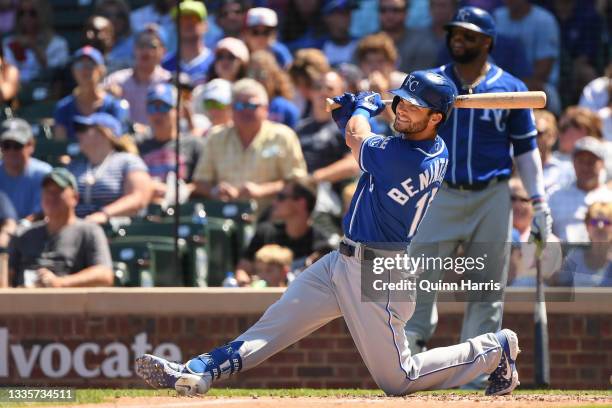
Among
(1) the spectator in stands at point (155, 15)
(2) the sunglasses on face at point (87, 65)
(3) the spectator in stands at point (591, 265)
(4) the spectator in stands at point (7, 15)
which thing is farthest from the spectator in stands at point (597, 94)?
(4) the spectator in stands at point (7, 15)

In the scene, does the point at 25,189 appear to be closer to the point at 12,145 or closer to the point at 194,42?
the point at 12,145

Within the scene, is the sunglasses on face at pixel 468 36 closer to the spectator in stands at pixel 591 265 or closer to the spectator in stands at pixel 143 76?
the spectator in stands at pixel 591 265

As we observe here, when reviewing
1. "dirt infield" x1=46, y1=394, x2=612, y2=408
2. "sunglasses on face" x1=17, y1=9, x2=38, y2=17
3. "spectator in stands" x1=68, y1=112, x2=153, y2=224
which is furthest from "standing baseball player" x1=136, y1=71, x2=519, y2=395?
"sunglasses on face" x1=17, y1=9, x2=38, y2=17

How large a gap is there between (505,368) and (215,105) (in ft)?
15.6

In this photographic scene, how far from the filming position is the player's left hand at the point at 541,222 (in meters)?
7.43

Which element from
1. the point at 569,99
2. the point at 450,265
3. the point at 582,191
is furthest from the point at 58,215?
the point at 569,99

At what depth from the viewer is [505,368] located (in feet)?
21.7

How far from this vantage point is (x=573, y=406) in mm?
6367

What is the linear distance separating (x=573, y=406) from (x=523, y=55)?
17.2 feet

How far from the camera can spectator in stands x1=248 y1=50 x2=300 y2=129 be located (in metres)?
10.8

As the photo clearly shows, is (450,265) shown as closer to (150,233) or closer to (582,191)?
(582,191)

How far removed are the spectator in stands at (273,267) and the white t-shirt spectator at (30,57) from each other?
4.63 m

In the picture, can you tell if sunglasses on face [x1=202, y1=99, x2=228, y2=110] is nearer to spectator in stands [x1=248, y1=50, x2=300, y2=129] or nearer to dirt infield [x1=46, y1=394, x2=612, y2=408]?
spectator in stands [x1=248, y1=50, x2=300, y2=129]

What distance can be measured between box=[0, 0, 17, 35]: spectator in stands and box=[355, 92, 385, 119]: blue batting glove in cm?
748
